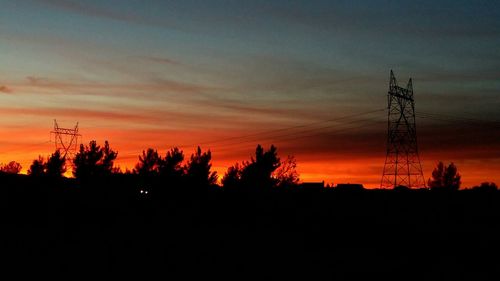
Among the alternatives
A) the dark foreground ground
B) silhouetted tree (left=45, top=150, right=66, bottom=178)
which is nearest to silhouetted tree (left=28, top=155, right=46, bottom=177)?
silhouetted tree (left=45, top=150, right=66, bottom=178)

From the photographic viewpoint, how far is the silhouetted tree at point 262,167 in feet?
324

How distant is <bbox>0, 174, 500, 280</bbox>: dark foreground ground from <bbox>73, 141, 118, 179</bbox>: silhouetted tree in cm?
3277

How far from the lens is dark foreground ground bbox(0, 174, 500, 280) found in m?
30.3

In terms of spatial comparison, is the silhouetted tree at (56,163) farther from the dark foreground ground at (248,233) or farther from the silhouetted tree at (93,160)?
the dark foreground ground at (248,233)

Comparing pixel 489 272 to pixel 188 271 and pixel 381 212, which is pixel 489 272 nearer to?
pixel 188 271

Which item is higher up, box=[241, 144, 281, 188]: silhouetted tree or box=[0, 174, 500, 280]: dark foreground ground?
box=[241, 144, 281, 188]: silhouetted tree

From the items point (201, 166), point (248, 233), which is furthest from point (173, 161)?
point (248, 233)

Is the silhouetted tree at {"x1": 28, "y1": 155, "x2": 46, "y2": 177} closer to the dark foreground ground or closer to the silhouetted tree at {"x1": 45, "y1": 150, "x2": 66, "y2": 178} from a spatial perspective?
the silhouetted tree at {"x1": 45, "y1": 150, "x2": 66, "y2": 178}

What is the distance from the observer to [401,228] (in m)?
51.9

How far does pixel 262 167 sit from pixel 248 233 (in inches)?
2255

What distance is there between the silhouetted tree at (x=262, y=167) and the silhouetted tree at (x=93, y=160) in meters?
24.0

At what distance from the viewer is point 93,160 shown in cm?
11112

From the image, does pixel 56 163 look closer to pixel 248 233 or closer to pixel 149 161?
pixel 149 161

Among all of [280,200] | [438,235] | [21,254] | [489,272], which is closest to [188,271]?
[21,254]
